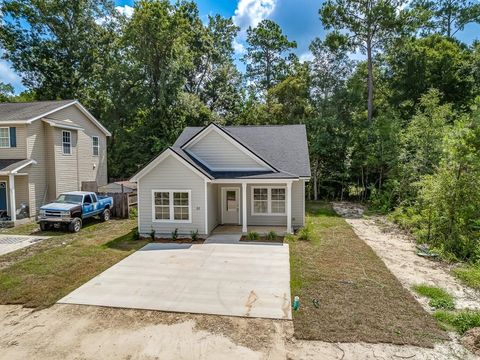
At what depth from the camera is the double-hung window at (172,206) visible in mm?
13094

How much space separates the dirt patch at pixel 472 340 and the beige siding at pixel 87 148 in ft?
68.0

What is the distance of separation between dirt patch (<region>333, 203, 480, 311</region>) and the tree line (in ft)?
14.2

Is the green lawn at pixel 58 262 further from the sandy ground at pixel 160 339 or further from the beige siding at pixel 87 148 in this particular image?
the beige siding at pixel 87 148

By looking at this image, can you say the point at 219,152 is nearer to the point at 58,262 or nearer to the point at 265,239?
the point at 265,239

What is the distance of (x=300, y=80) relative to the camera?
27.9 m

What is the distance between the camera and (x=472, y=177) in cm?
1097

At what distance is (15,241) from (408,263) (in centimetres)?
1512

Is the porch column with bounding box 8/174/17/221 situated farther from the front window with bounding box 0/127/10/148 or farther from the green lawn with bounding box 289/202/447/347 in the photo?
the green lawn with bounding box 289/202/447/347

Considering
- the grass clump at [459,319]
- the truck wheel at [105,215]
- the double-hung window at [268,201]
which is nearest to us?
the grass clump at [459,319]

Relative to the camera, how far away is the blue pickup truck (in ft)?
46.0

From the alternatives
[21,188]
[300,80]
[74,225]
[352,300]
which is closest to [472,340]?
[352,300]

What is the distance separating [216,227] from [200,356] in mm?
9525

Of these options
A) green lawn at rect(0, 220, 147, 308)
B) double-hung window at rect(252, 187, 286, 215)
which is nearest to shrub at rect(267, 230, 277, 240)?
double-hung window at rect(252, 187, 286, 215)

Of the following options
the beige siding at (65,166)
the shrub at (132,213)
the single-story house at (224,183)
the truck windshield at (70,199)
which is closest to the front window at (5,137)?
the beige siding at (65,166)
